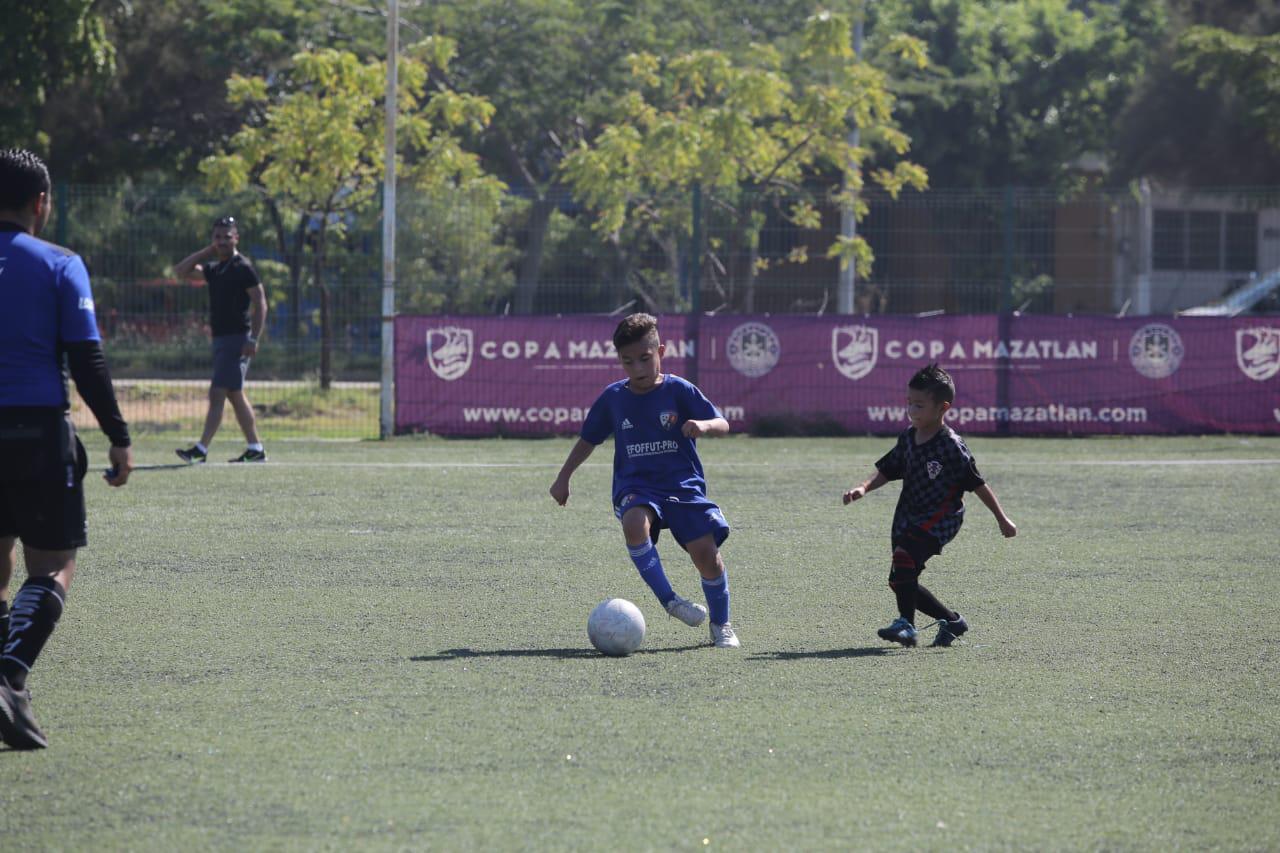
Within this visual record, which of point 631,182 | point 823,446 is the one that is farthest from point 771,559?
point 631,182

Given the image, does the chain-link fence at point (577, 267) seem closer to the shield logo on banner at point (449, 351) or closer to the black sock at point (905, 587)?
the shield logo on banner at point (449, 351)

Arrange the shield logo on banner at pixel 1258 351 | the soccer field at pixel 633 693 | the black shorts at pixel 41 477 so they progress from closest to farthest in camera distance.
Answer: the soccer field at pixel 633 693 < the black shorts at pixel 41 477 < the shield logo on banner at pixel 1258 351

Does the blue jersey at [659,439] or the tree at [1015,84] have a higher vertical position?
the tree at [1015,84]

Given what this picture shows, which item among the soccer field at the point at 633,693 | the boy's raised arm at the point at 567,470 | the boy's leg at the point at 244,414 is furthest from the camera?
the boy's leg at the point at 244,414

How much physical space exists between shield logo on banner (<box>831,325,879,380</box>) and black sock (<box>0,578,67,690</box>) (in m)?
14.3

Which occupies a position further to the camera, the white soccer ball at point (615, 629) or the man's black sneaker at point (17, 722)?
the white soccer ball at point (615, 629)

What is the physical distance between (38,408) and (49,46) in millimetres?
18392

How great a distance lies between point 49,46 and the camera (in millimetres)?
21844

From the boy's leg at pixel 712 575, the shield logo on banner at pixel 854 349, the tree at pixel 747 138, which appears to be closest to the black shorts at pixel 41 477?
the boy's leg at pixel 712 575

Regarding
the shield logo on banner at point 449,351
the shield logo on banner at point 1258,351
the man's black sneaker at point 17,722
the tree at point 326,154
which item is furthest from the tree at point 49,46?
the man's black sneaker at point 17,722

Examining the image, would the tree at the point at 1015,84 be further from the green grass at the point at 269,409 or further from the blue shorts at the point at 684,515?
the blue shorts at the point at 684,515

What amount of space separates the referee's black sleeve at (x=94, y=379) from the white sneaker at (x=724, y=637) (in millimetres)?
2692

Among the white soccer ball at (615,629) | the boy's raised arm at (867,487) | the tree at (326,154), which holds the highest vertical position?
the tree at (326,154)

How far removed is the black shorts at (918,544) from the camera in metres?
6.98
